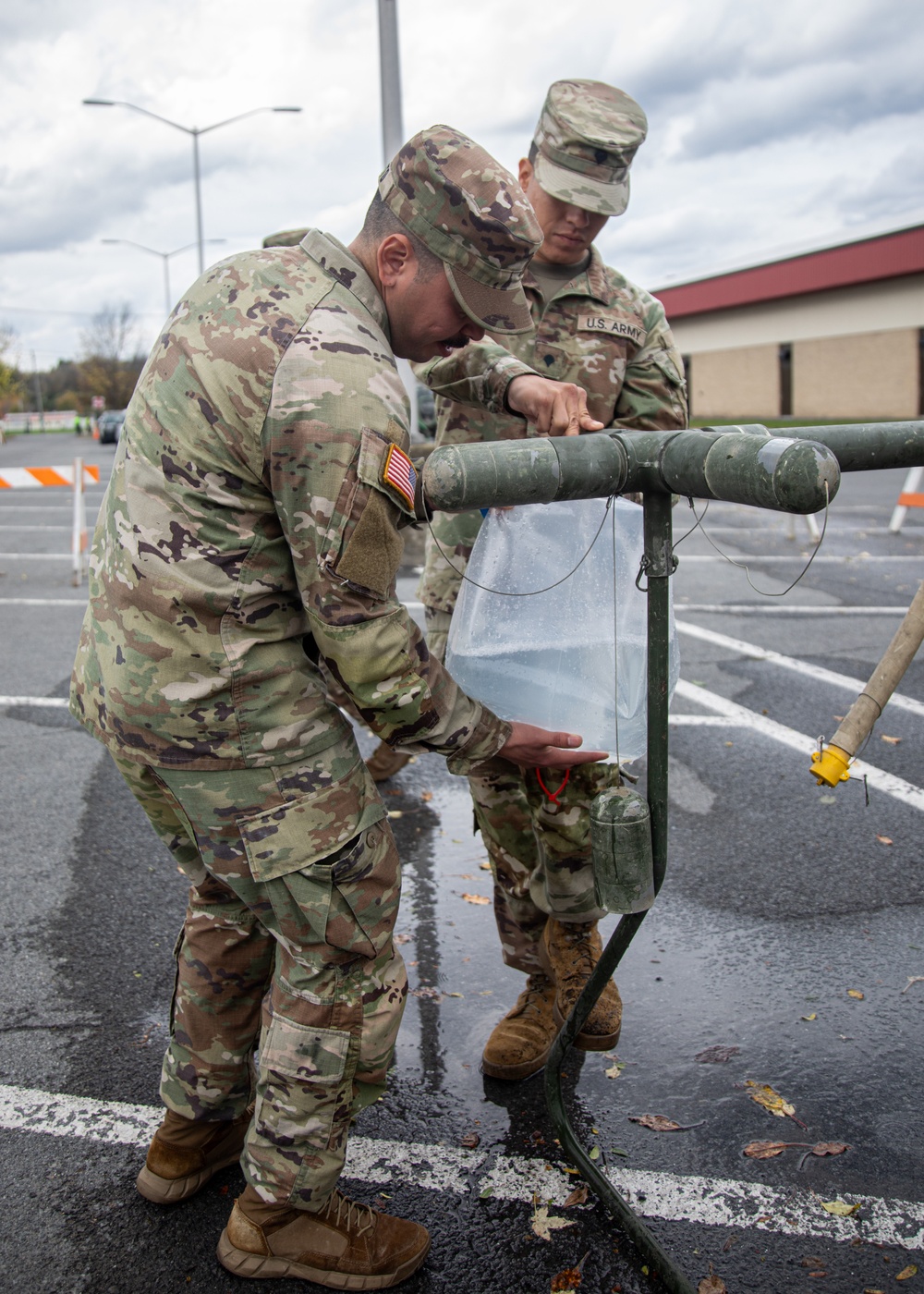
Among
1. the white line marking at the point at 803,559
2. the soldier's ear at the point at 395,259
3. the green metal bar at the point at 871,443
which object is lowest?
the white line marking at the point at 803,559

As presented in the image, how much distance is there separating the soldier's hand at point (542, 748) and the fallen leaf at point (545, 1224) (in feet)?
3.18

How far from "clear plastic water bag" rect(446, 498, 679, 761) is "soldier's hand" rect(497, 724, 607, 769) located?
340 mm

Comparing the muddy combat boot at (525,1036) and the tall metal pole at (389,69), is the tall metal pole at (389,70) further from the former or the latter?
the muddy combat boot at (525,1036)

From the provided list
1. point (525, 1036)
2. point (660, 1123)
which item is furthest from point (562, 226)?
point (660, 1123)

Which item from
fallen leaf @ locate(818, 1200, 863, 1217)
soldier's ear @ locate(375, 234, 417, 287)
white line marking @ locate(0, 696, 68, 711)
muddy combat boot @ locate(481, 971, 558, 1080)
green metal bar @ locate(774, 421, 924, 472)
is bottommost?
fallen leaf @ locate(818, 1200, 863, 1217)

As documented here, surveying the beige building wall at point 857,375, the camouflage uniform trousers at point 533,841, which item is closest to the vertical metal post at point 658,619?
the camouflage uniform trousers at point 533,841

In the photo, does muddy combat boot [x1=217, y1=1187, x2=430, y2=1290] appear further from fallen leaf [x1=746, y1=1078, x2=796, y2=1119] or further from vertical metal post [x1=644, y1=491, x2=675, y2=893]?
vertical metal post [x1=644, y1=491, x2=675, y2=893]

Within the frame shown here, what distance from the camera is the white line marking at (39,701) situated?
596 centimetres

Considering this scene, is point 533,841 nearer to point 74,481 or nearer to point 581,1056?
point 581,1056

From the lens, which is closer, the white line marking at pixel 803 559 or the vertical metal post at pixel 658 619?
the vertical metal post at pixel 658 619

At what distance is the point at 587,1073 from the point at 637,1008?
13.2 inches

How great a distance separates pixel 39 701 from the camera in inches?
237

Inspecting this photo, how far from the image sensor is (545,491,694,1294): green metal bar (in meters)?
1.96

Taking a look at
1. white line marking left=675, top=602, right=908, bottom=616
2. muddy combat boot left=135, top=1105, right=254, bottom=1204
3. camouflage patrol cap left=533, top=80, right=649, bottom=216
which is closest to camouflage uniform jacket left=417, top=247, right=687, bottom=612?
camouflage patrol cap left=533, top=80, right=649, bottom=216
